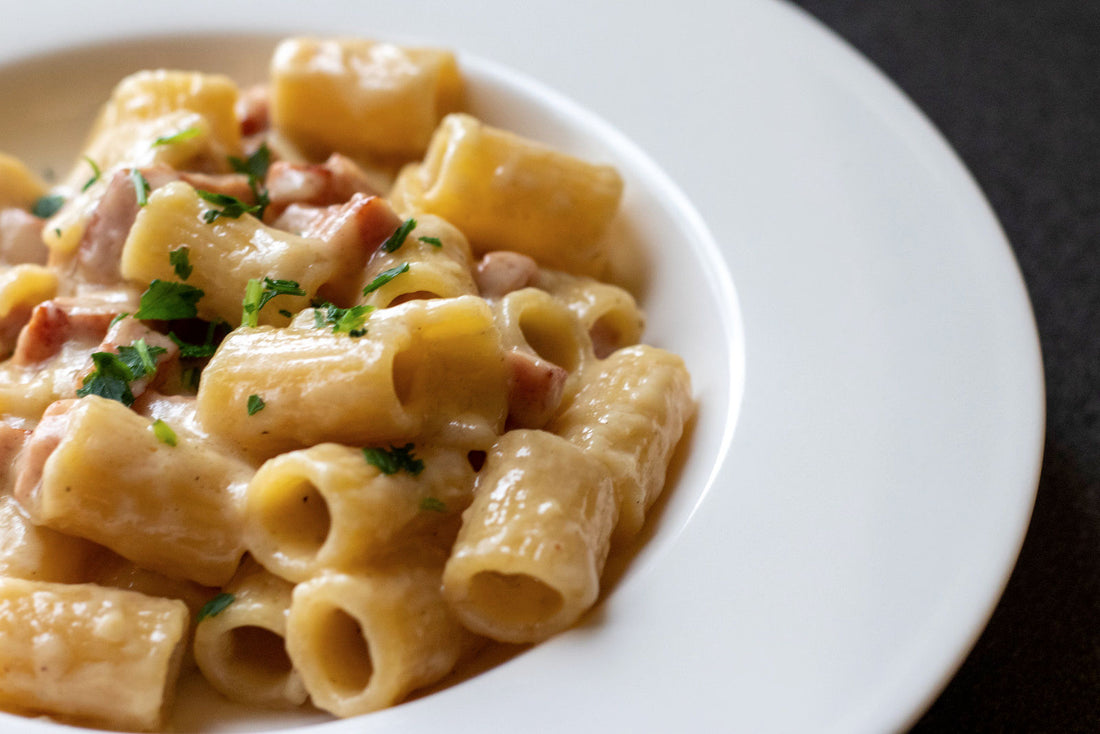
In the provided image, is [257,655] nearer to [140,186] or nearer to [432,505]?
[432,505]

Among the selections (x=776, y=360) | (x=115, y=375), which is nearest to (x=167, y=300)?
(x=115, y=375)

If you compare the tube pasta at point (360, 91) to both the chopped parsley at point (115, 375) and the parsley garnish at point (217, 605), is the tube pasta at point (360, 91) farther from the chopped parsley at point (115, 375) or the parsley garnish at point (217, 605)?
the parsley garnish at point (217, 605)

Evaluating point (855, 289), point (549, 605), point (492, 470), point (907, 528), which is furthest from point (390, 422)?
point (855, 289)

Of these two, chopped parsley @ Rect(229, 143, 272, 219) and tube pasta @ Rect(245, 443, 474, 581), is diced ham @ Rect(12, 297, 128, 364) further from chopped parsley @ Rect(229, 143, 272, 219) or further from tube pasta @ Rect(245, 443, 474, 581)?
tube pasta @ Rect(245, 443, 474, 581)

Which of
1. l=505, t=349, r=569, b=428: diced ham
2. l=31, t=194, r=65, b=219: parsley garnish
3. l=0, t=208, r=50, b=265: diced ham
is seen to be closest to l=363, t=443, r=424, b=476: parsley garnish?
l=505, t=349, r=569, b=428: diced ham

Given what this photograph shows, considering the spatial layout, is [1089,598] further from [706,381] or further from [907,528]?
[706,381]

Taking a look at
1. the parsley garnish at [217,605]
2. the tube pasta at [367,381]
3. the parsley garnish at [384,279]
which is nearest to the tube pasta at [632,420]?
the tube pasta at [367,381]
